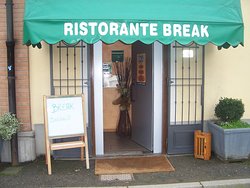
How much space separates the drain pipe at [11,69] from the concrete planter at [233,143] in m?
3.83

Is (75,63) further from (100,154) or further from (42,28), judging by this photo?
(100,154)

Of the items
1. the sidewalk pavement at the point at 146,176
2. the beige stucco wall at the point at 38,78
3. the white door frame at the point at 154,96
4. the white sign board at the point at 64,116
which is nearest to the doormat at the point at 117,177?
the sidewalk pavement at the point at 146,176

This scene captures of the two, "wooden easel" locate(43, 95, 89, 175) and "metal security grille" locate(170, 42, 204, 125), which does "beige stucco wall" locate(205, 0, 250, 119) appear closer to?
"metal security grille" locate(170, 42, 204, 125)

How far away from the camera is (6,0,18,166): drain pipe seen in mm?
5745

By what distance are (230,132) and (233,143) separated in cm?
24

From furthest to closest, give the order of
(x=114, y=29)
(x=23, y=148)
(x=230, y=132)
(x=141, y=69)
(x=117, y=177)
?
(x=141, y=69) → (x=23, y=148) → (x=230, y=132) → (x=117, y=177) → (x=114, y=29)

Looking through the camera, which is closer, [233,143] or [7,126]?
[7,126]

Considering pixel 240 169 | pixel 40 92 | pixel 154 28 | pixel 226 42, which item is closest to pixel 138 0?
pixel 154 28

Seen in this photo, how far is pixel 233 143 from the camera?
19.9 ft

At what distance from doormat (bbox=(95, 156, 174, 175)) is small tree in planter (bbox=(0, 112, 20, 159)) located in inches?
64.0

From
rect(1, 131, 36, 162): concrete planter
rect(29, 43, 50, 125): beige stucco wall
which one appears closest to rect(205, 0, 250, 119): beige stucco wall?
rect(29, 43, 50, 125): beige stucco wall

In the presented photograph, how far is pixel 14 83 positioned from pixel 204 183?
375 cm

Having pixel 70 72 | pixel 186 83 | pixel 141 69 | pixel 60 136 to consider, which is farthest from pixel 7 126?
pixel 186 83

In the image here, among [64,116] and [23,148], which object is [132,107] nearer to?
[64,116]
